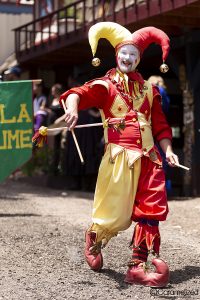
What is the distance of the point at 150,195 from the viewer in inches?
203

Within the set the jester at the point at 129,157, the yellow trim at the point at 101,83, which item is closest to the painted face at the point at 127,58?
the jester at the point at 129,157

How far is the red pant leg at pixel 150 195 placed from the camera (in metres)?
5.12

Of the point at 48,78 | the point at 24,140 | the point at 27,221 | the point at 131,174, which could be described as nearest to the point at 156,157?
the point at 131,174

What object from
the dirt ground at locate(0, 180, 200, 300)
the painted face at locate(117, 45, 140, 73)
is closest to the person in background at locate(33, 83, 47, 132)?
the dirt ground at locate(0, 180, 200, 300)

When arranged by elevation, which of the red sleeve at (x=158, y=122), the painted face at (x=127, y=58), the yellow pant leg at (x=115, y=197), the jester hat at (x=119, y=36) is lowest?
the yellow pant leg at (x=115, y=197)

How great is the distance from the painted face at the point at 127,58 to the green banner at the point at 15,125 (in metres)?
2.88

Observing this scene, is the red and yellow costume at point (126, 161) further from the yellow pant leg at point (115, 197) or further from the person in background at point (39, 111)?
the person in background at point (39, 111)

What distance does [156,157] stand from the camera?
5.30m

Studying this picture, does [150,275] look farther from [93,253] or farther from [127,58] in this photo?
[127,58]

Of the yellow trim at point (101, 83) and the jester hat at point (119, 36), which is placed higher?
the jester hat at point (119, 36)

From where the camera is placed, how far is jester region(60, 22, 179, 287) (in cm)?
514

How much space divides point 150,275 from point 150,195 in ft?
1.79

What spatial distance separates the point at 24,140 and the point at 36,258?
8.88 feet

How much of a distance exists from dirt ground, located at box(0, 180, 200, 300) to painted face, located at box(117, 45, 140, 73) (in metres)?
1.48
